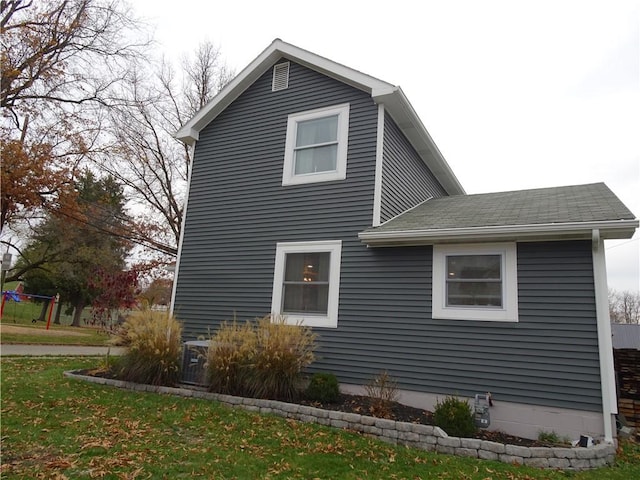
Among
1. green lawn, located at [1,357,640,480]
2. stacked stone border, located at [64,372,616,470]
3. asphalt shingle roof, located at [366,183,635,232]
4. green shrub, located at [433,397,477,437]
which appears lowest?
green lawn, located at [1,357,640,480]

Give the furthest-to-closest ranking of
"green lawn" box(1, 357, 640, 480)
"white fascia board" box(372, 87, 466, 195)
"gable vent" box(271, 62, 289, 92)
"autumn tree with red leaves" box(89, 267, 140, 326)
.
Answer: "autumn tree with red leaves" box(89, 267, 140, 326) → "gable vent" box(271, 62, 289, 92) → "white fascia board" box(372, 87, 466, 195) → "green lawn" box(1, 357, 640, 480)

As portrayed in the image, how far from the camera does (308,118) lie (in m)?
8.80

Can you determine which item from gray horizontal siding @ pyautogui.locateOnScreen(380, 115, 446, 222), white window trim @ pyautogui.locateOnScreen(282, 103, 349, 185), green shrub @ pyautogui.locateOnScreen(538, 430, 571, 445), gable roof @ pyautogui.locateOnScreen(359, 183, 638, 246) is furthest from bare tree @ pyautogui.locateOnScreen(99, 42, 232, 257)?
green shrub @ pyautogui.locateOnScreen(538, 430, 571, 445)

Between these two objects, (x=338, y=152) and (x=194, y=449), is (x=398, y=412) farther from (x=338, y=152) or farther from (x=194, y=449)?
(x=338, y=152)

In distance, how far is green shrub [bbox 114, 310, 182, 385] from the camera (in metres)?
7.30

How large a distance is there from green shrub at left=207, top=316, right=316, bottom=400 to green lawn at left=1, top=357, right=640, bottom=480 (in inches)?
19.3

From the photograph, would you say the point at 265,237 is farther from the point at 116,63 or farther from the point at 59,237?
the point at 59,237

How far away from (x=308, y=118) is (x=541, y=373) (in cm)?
635

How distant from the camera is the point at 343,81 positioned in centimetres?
848

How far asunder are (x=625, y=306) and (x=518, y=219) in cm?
5020

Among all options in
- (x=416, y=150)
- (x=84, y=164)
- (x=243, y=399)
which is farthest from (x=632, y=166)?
(x=84, y=164)

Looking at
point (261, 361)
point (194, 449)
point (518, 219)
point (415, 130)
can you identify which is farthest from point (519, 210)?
point (194, 449)

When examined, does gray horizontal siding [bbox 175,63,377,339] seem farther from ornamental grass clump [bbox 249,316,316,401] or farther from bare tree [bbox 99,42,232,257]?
bare tree [bbox 99,42,232,257]

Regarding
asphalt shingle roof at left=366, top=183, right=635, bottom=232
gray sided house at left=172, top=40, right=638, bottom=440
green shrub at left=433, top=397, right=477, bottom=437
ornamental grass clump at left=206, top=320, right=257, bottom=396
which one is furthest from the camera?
ornamental grass clump at left=206, top=320, right=257, bottom=396
